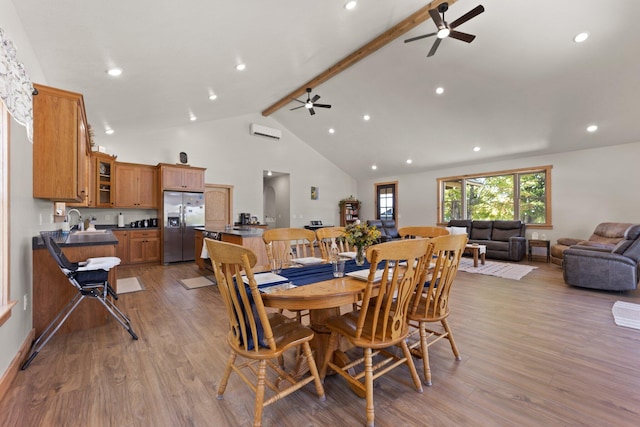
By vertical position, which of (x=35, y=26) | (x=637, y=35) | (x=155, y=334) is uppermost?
(x=637, y=35)

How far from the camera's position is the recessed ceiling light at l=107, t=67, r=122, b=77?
3.25 meters

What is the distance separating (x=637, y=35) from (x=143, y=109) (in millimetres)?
7361

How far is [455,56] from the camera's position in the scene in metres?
4.61

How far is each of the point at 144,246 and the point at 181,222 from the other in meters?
0.90

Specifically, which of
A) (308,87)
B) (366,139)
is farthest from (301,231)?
(366,139)

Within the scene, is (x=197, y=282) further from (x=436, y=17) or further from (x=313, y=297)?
(x=436, y=17)

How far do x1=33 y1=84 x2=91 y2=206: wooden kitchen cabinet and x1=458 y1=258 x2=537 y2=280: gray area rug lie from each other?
618 cm

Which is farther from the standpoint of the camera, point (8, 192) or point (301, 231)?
point (301, 231)

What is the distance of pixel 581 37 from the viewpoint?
3799 mm

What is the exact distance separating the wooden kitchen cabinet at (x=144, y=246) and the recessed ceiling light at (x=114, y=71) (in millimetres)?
3717

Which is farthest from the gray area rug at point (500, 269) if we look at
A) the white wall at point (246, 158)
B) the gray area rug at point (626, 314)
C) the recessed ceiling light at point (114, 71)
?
the recessed ceiling light at point (114, 71)

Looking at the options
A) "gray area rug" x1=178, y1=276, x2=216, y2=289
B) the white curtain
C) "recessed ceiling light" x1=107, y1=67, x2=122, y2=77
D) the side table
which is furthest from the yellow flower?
the side table

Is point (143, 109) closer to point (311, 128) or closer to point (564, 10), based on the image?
point (311, 128)

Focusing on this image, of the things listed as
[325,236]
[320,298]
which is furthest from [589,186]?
[320,298]
